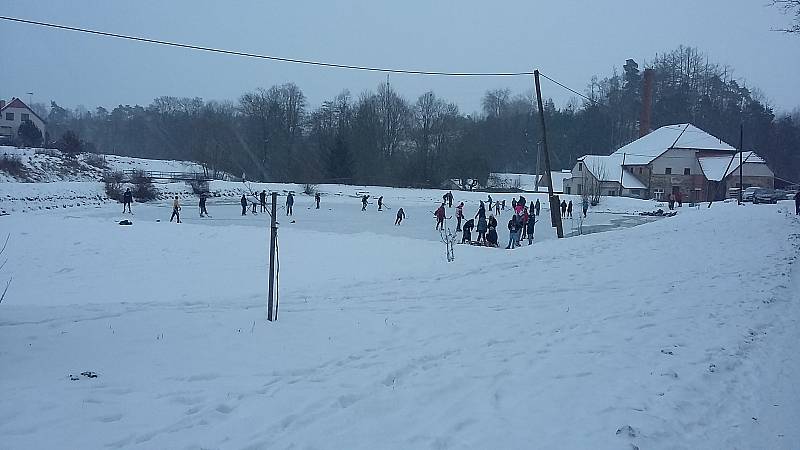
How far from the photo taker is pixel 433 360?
6637 mm

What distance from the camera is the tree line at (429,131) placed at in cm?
7650

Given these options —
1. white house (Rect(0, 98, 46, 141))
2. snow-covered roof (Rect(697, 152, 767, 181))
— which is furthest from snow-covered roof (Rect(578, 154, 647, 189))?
white house (Rect(0, 98, 46, 141))

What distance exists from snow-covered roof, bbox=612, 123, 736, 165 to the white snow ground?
60388mm

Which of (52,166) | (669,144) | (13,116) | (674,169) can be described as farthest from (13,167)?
(669,144)

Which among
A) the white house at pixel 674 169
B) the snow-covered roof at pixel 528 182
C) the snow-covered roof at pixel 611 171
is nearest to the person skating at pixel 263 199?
the white house at pixel 674 169

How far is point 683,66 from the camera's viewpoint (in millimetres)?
102938

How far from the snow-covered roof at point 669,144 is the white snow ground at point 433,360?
6039cm

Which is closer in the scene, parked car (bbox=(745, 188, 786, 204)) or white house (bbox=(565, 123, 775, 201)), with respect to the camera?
parked car (bbox=(745, 188, 786, 204))

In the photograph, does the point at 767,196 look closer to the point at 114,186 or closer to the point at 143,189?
the point at 143,189

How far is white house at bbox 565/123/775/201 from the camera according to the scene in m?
67.4

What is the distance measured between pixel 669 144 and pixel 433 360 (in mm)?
71068

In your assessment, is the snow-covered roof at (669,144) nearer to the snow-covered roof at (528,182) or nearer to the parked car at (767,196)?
the snow-covered roof at (528,182)

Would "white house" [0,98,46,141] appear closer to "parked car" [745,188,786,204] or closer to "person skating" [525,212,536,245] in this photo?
"person skating" [525,212,536,245]

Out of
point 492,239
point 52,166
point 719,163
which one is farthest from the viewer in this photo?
point 719,163
